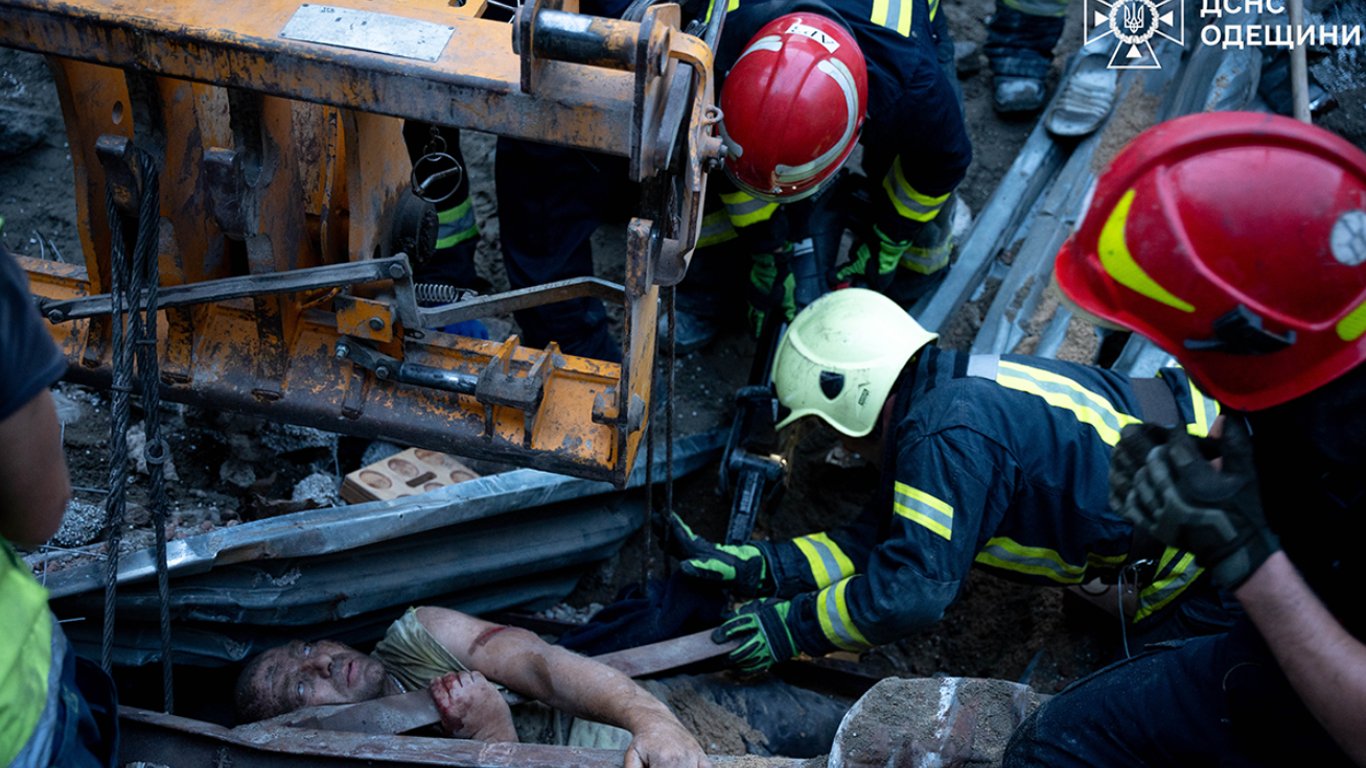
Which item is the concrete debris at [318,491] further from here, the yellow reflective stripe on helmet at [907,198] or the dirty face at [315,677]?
the yellow reflective stripe on helmet at [907,198]

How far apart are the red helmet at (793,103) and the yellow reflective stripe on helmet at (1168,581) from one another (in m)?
1.61

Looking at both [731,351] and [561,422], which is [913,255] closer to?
[731,351]

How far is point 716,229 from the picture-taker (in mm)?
4531

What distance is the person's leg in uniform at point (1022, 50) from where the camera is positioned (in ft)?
17.9

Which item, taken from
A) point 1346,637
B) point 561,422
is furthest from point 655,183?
point 1346,637

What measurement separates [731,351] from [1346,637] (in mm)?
3490

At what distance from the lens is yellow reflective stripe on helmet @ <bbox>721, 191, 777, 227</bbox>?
13.8ft

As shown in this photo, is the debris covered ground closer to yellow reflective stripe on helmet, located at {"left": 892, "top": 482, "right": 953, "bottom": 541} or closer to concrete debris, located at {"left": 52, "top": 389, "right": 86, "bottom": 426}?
concrete debris, located at {"left": 52, "top": 389, "right": 86, "bottom": 426}

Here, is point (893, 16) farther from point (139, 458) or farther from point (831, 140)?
point (139, 458)

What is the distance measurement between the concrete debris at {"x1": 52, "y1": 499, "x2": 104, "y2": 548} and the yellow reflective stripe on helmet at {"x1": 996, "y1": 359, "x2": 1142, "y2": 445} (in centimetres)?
258

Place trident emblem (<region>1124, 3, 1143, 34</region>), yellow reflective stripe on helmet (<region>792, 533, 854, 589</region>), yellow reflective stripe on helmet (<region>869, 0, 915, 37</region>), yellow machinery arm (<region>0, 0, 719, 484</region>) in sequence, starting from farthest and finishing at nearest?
1. trident emblem (<region>1124, 3, 1143, 34</region>)
2. yellow reflective stripe on helmet (<region>869, 0, 915, 37</region>)
3. yellow reflective stripe on helmet (<region>792, 533, 854, 589</region>)
4. yellow machinery arm (<region>0, 0, 719, 484</region>)

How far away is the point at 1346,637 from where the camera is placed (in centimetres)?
159

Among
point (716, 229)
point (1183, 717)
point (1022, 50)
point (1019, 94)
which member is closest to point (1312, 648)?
point (1183, 717)

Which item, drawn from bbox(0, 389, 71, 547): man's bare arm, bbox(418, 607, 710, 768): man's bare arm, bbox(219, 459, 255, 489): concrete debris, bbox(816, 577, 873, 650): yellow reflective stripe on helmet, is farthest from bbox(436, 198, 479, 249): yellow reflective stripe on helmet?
bbox(0, 389, 71, 547): man's bare arm
